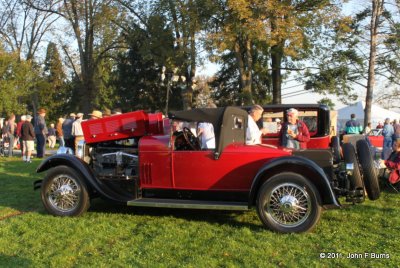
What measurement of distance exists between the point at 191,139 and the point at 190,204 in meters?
1.00

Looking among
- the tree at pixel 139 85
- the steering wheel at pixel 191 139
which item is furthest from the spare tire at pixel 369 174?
the tree at pixel 139 85

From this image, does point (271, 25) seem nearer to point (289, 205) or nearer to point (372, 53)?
point (372, 53)

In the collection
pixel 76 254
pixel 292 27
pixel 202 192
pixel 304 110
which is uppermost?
pixel 292 27

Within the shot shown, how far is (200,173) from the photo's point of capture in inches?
231

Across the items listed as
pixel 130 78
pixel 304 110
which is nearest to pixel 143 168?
pixel 304 110

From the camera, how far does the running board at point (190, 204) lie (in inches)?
219

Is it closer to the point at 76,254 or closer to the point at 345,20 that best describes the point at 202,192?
the point at 76,254

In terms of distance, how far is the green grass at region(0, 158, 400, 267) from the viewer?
14.6ft

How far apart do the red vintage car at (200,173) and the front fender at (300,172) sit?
0.5 inches

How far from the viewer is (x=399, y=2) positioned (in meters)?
21.9

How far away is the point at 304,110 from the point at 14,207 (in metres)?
5.99

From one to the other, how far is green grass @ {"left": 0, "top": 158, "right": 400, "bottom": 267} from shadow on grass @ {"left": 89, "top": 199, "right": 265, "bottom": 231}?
15mm

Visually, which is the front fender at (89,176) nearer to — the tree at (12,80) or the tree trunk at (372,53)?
the tree trunk at (372,53)

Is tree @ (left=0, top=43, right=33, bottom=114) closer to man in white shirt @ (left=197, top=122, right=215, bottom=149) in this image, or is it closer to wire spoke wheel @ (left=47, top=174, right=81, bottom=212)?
wire spoke wheel @ (left=47, top=174, right=81, bottom=212)
